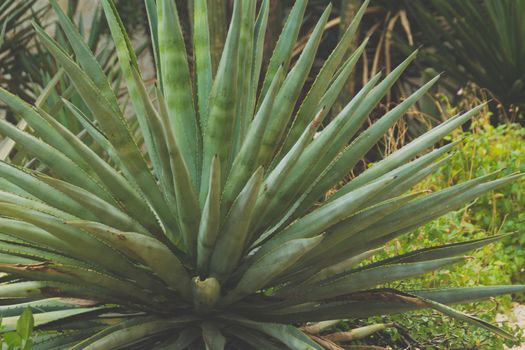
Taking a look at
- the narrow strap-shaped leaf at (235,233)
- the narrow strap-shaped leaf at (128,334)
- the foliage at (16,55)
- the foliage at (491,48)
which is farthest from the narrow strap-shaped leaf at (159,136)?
the foliage at (16,55)

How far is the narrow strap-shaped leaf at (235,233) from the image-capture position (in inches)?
84.2

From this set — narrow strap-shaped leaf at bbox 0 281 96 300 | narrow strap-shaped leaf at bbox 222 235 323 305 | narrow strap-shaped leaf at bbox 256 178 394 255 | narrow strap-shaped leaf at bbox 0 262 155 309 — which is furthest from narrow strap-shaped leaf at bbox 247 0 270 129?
narrow strap-shaped leaf at bbox 0 281 96 300

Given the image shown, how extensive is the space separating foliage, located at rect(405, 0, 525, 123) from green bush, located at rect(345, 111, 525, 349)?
0.87 m

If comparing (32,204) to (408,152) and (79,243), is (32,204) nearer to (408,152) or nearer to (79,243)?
(79,243)

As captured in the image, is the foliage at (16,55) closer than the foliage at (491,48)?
No

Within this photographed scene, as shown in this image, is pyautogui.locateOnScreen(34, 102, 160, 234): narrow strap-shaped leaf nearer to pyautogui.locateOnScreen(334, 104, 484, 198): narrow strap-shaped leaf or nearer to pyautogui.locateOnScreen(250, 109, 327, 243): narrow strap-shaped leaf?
pyautogui.locateOnScreen(250, 109, 327, 243): narrow strap-shaped leaf

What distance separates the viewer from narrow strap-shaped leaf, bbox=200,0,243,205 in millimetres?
2340

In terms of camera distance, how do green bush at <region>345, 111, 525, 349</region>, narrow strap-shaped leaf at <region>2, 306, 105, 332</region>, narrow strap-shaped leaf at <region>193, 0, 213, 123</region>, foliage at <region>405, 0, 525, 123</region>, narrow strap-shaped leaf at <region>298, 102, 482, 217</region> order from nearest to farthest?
narrow strap-shaped leaf at <region>2, 306, 105, 332</region> → narrow strap-shaped leaf at <region>298, 102, 482, 217</region> → narrow strap-shaped leaf at <region>193, 0, 213, 123</region> → green bush at <region>345, 111, 525, 349</region> → foliage at <region>405, 0, 525, 123</region>

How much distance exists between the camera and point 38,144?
237 centimetres

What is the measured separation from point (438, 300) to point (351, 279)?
0.99 ft

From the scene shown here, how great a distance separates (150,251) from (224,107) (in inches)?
18.3

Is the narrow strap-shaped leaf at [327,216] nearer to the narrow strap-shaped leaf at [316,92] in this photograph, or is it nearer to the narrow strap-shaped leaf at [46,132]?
the narrow strap-shaped leaf at [316,92]

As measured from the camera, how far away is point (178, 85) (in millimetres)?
2574

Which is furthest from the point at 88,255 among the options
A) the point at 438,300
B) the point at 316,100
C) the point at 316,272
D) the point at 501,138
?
the point at 501,138
